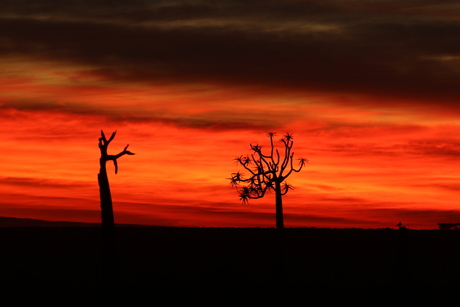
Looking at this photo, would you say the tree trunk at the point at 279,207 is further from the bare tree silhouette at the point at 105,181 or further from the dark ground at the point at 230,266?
the bare tree silhouette at the point at 105,181

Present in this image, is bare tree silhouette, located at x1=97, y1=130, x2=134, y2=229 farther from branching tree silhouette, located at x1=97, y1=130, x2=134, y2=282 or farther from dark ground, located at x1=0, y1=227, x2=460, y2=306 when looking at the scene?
dark ground, located at x1=0, y1=227, x2=460, y2=306

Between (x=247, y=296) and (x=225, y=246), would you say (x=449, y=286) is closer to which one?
(x=247, y=296)

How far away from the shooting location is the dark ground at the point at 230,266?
34.1 m

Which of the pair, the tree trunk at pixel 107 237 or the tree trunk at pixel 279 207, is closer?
the tree trunk at pixel 107 237

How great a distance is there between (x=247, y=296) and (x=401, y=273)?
27.2 feet

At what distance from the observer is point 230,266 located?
135ft

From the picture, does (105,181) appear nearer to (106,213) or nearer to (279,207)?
(106,213)

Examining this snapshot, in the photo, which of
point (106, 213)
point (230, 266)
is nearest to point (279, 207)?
point (230, 266)

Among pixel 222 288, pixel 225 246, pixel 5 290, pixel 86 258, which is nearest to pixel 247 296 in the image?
pixel 222 288

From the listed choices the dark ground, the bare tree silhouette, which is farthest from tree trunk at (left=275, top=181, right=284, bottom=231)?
the bare tree silhouette

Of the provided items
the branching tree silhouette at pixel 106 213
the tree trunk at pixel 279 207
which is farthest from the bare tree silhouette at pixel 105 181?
the tree trunk at pixel 279 207

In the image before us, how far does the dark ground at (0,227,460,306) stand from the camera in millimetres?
34062

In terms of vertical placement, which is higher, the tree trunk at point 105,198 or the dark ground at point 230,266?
the tree trunk at point 105,198

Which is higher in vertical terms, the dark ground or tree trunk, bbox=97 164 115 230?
tree trunk, bbox=97 164 115 230
